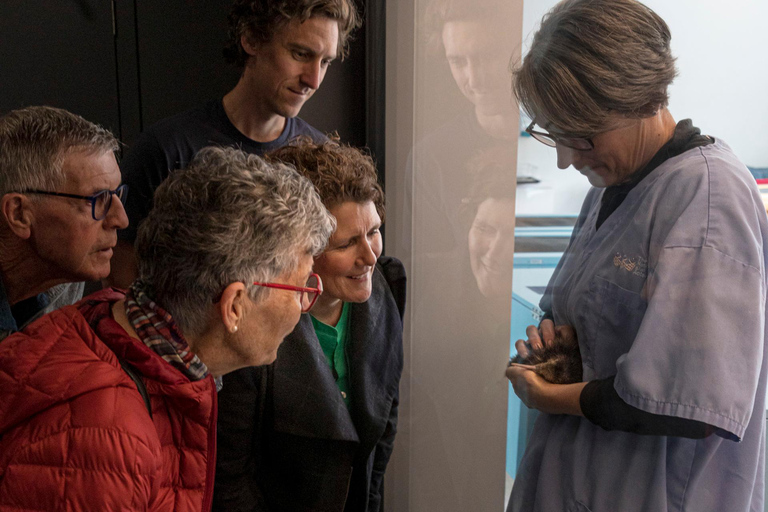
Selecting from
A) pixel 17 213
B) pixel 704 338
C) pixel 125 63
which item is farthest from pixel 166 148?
pixel 704 338

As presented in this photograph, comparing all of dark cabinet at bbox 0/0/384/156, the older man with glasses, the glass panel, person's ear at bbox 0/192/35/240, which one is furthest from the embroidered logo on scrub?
dark cabinet at bbox 0/0/384/156

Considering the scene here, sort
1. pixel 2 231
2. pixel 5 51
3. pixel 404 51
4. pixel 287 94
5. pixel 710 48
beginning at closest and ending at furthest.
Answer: pixel 710 48
pixel 2 231
pixel 287 94
pixel 404 51
pixel 5 51

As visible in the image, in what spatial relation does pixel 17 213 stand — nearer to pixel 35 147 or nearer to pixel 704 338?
pixel 35 147

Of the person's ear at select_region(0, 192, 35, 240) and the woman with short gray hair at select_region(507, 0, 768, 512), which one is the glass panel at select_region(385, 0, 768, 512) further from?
the person's ear at select_region(0, 192, 35, 240)

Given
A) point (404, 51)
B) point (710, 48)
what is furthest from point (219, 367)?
point (404, 51)

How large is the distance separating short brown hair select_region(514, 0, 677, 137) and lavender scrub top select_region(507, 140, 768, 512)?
0.38ft

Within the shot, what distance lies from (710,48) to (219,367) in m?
0.91

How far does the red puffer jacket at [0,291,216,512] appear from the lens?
84 cm

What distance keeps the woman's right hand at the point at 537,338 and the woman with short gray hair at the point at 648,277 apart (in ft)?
0.16

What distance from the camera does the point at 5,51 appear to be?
2.37 metres

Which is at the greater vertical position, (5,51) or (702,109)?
(5,51)

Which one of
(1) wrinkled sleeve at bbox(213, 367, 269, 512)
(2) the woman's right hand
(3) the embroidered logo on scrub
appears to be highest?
(3) the embroidered logo on scrub

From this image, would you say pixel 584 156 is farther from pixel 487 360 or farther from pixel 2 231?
pixel 2 231

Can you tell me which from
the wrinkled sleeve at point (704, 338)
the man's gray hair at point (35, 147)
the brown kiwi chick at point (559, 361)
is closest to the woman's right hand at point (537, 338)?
the brown kiwi chick at point (559, 361)
